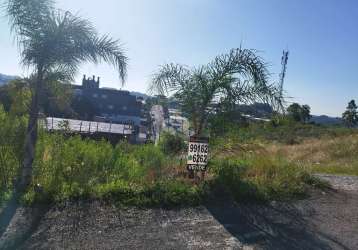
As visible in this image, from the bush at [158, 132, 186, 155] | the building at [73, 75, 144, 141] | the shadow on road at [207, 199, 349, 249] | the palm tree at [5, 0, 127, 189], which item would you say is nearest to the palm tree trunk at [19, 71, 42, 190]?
the palm tree at [5, 0, 127, 189]

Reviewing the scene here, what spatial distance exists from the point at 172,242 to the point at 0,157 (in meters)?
3.30

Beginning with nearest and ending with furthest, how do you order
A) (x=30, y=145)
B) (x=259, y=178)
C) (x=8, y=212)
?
1. (x=8, y=212)
2. (x=30, y=145)
3. (x=259, y=178)

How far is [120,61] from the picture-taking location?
656 centimetres

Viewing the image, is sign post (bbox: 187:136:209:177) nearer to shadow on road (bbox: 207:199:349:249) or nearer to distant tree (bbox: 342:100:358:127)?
shadow on road (bbox: 207:199:349:249)

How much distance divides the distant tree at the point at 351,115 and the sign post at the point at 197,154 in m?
63.3

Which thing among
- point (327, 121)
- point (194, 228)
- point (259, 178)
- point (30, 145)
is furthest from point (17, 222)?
point (327, 121)

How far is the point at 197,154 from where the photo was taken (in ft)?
23.2

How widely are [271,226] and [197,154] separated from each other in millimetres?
2058

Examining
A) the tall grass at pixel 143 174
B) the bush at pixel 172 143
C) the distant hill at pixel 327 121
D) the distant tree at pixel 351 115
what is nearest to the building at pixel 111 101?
the distant hill at pixel 327 121

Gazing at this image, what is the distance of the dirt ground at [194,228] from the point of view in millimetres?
4477

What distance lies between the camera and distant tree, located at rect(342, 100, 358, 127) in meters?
65.2

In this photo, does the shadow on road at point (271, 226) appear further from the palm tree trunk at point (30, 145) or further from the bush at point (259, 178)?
the palm tree trunk at point (30, 145)

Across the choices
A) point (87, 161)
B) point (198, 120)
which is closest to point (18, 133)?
point (87, 161)

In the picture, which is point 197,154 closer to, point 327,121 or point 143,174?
point 143,174
